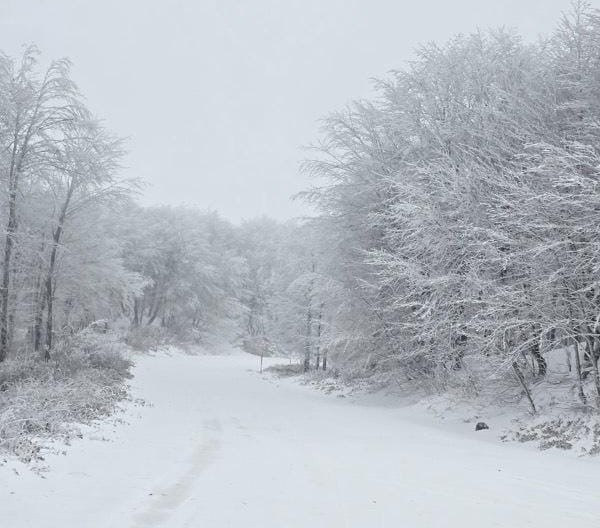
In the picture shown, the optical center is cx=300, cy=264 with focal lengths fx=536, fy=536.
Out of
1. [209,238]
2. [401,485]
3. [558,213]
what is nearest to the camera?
[401,485]

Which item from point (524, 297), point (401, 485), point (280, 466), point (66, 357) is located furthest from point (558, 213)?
point (66, 357)

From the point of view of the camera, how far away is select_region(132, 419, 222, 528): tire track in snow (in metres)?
4.56

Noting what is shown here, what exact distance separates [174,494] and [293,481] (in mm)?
1521

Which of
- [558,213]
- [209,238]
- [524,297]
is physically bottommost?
[524,297]

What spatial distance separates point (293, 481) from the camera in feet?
20.9

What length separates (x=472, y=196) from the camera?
11.6 metres

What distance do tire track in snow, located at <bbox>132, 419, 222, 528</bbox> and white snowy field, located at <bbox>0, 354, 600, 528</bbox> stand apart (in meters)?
0.02

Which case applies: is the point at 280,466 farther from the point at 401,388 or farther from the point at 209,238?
the point at 209,238

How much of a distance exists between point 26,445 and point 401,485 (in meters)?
4.46

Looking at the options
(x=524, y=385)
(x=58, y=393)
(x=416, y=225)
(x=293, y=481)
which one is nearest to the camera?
(x=293, y=481)

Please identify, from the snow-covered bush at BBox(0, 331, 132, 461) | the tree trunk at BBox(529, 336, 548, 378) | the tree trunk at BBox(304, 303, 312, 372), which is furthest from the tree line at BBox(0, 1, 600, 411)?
the tree trunk at BBox(304, 303, 312, 372)

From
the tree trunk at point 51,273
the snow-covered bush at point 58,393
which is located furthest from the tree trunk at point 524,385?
the tree trunk at point 51,273

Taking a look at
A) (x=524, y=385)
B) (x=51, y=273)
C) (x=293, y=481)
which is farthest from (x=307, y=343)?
(x=293, y=481)

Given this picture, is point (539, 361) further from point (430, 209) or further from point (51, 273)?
point (51, 273)
